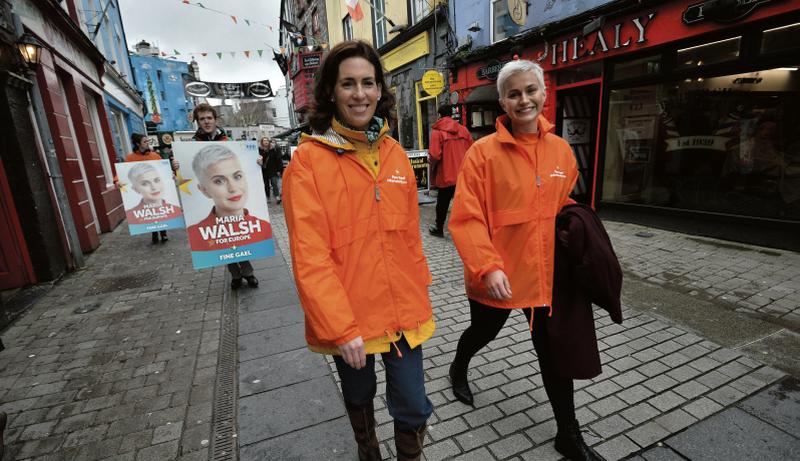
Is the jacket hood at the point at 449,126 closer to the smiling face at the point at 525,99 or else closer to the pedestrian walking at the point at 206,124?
the pedestrian walking at the point at 206,124

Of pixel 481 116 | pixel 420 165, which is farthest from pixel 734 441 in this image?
pixel 481 116

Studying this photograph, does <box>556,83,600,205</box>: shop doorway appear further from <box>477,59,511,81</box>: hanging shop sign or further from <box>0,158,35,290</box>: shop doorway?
<box>0,158,35,290</box>: shop doorway

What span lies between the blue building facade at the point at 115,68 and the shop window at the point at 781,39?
13201 mm

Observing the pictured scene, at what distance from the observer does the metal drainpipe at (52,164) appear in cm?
562

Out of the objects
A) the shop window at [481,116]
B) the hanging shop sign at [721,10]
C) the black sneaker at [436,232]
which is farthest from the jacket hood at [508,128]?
the shop window at [481,116]

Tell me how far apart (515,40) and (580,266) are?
795cm

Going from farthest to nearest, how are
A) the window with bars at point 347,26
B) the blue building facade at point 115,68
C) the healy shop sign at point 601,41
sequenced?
the window with bars at point 347,26
the blue building facade at point 115,68
the healy shop sign at point 601,41

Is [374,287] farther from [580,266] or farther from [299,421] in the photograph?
[299,421]

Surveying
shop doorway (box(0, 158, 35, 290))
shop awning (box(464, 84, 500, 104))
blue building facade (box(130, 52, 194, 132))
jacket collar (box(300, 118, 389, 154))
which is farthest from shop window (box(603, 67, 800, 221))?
blue building facade (box(130, 52, 194, 132))

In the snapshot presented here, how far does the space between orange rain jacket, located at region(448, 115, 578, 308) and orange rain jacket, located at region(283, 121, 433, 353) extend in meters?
0.39

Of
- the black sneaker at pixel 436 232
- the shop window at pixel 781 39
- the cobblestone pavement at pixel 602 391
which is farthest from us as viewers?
the black sneaker at pixel 436 232

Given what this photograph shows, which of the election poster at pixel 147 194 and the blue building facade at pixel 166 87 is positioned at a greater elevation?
the blue building facade at pixel 166 87

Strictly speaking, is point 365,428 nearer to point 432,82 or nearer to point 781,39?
point 781,39

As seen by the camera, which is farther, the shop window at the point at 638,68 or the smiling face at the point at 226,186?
the shop window at the point at 638,68
